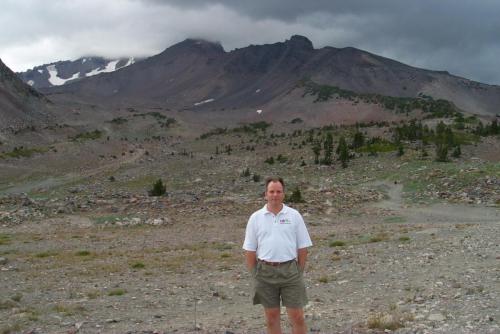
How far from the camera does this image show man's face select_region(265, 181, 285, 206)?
6.75 m

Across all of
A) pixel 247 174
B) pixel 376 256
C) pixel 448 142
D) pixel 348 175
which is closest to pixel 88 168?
pixel 247 174

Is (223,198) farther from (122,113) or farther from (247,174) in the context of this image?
(122,113)

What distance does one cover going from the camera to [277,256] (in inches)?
263

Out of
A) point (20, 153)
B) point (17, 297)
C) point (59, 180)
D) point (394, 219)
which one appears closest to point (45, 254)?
point (17, 297)

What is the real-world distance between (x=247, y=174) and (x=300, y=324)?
109 ft

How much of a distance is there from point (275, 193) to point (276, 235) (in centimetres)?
52

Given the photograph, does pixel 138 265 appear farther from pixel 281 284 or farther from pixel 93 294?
pixel 281 284

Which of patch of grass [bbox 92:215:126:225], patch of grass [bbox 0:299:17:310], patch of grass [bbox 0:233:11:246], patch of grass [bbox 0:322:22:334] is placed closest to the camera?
patch of grass [bbox 0:322:22:334]

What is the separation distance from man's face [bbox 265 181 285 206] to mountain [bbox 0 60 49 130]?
8681cm

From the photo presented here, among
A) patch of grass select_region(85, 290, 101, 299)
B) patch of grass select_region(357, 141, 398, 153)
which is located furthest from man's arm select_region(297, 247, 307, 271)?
patch of grass select_region(357, 141, 398, 153)

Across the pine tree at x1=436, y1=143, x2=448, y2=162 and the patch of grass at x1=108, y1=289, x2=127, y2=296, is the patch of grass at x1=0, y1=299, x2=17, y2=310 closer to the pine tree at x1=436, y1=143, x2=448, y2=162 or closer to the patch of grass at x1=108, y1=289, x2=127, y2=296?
the patch of grass at x1=108, y1=289, x2=127, y2=296

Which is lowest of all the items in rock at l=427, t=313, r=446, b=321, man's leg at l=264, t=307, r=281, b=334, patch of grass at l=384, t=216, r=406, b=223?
patch of grass at l=384, t=216, r=406, b=223

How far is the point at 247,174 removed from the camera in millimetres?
40062

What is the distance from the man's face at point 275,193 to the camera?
22.2 ft
